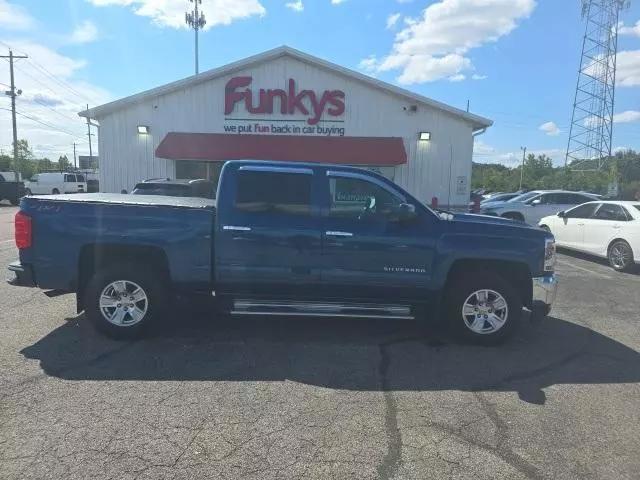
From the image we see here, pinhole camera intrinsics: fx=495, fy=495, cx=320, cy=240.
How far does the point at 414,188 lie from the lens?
59.3 feet

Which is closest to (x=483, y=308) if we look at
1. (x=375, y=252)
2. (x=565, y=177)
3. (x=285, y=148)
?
(x=375, y=252)

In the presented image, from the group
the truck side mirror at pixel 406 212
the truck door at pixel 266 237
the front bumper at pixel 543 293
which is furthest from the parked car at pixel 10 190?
the front bumper at pixel 543 293

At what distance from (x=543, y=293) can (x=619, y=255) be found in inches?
264

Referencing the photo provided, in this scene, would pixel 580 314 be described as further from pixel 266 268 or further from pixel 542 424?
pixel 266 268

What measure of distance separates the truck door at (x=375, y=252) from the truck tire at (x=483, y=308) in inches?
13.6

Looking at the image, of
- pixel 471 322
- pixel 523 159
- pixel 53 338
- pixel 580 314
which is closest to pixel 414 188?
pixel 580 314

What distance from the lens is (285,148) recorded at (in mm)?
17203

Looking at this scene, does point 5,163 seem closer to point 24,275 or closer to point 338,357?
point 24,275

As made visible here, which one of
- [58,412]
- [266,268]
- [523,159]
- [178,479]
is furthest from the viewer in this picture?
[523,159]

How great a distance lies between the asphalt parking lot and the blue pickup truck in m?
0.43

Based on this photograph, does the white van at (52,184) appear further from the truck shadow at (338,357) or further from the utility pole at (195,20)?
the truck shadow at (338,357)

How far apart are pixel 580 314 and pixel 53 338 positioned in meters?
6.68

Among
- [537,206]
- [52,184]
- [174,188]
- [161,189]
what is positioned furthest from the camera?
[52,184]

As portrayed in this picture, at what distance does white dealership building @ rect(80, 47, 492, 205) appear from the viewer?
1758 cm
